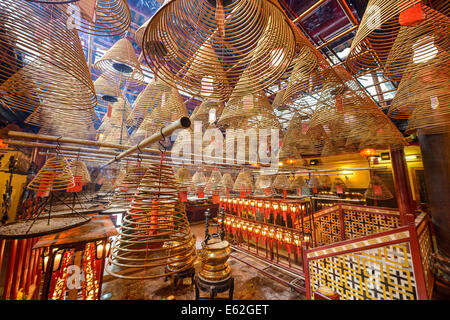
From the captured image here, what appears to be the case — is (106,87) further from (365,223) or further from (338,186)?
(365,223)

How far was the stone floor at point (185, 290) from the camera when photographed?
4.61m

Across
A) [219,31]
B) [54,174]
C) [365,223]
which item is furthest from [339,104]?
[365,223]

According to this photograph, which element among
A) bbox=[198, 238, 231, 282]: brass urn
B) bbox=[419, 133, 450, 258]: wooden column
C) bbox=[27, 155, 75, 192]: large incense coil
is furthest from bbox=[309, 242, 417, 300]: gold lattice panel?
bbox=[27, 155, 75, 192]: large incense coil

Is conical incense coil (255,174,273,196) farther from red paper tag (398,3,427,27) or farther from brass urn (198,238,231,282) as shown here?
red paper tag (398,3,427,27)

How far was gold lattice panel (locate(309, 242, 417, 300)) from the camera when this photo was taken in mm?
2637

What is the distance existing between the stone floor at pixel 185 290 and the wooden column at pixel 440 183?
162 inches

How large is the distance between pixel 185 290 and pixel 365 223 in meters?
6.18

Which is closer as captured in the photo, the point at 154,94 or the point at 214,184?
the point at 154,94

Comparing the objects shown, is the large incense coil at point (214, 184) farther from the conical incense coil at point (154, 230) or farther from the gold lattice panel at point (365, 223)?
the gold lattice panel at point (365, 223)

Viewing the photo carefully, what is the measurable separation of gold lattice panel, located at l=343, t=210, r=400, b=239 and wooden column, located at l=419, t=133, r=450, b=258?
0.90 meters

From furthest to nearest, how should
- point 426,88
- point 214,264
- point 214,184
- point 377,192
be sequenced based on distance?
point 377,192 < point 214,184 < point 214,264 < point 426,88

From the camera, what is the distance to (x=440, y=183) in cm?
475

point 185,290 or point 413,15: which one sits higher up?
point 413,15

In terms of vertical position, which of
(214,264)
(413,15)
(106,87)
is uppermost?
(106,87)
